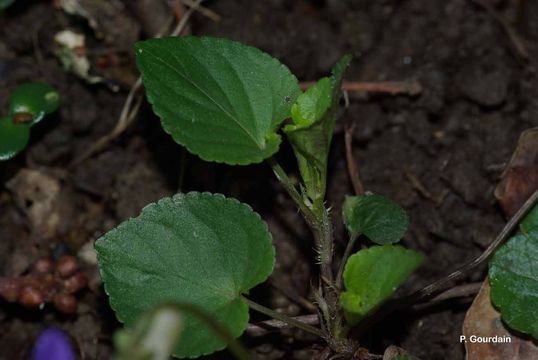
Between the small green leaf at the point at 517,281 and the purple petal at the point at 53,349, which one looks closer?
the purple petal at the point at 53,349

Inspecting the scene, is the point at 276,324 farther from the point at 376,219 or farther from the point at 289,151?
the point at 289,151

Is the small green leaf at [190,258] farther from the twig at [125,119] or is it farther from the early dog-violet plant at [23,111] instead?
the twig at [125,119]

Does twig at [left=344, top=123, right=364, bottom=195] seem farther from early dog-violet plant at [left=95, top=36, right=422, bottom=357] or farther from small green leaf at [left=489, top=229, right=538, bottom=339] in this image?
small green leaf at [left=489, top=229, right=538, bottom=339]

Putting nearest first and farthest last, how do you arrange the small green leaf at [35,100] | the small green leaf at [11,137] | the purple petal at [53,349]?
the purple petal at [53,349], the small green leaf at [11,137], the small green leaf at [35,100]

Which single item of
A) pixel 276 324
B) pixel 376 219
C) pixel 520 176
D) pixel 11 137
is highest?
pixel 520 176

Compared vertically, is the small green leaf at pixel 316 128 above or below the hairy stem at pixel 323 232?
above

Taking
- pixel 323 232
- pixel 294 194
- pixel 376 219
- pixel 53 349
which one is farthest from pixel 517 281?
pixel 53 349

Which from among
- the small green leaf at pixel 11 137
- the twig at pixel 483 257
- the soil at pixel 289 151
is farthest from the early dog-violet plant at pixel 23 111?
the twig at pixel 483 257
